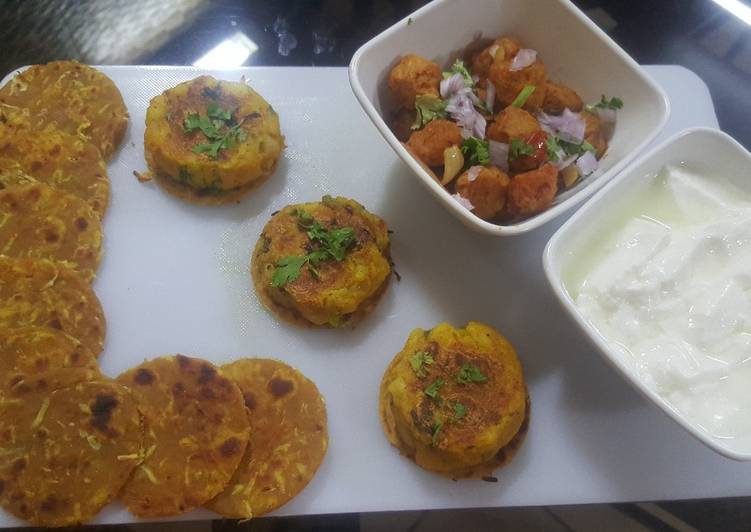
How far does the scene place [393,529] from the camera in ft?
4.72

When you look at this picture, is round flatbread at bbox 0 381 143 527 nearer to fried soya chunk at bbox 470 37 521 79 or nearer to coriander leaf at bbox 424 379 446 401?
coriander leaf at bbox 424 379 446 401

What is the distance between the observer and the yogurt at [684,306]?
1260 mm

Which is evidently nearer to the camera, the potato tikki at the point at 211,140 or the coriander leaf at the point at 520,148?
the coriander leaf at the point at 520,148

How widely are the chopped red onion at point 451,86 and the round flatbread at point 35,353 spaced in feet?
3.05

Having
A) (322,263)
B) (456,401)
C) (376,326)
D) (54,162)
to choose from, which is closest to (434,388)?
(456,401)

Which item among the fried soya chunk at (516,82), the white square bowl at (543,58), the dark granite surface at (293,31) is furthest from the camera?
the dark granite surface at (293,31)

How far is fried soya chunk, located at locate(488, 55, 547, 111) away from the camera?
1521mm

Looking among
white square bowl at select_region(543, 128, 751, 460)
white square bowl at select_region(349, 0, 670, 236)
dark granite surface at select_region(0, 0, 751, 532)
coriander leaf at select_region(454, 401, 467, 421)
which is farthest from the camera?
dark granite surface at select_region(0, 0, 751, 532)

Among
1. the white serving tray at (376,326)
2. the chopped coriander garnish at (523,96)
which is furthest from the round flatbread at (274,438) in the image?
the chopped coriander garnish at (523,96)

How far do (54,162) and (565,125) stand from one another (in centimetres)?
114

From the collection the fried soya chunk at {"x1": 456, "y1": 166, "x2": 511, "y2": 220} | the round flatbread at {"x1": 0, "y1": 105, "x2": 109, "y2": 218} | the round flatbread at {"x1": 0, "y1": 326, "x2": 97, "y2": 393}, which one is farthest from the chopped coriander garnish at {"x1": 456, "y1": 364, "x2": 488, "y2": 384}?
the round flatbread at {"x1": 0, "y1": 105, "x2": 109, "y2": 218}

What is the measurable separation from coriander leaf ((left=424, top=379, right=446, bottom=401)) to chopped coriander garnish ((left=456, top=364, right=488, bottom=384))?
3 cm

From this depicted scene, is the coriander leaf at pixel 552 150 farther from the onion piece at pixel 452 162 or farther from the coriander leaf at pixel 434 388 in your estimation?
the coriander leaf at pixel 434 388

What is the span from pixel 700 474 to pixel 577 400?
29 cm
